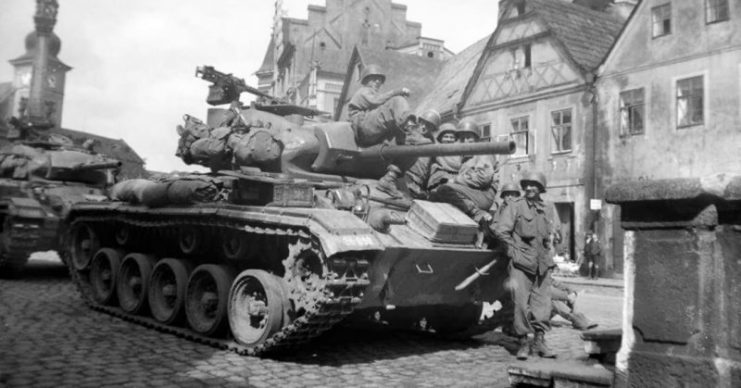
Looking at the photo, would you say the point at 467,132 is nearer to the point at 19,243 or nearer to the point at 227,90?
the point at 227,90

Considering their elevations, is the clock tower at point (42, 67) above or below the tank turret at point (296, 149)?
above

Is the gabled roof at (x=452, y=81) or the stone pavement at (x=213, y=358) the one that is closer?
the stone pavement at (x=213, y=358)

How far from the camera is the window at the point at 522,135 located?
77.3 ft

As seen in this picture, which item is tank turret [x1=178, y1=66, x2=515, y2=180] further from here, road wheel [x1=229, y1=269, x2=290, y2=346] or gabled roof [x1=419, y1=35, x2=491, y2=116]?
gabled roof [x1=419, y1=35, x2=491, y2=116]

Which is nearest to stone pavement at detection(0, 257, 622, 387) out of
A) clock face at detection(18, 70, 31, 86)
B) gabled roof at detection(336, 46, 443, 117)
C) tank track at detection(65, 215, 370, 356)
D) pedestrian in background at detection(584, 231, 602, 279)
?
tank track at detection(65, 215, 370, 356)

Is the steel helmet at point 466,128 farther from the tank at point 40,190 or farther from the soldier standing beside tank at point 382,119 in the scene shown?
the tank at point 40,190

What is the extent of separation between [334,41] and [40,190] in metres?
34.2

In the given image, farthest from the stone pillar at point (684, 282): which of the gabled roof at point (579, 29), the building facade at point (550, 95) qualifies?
the gabled roof at point (579, 29)

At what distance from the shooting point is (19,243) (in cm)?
1191

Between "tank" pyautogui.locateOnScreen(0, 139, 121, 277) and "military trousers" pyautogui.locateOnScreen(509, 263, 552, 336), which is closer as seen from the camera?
"military trousers" pyautogui.locateOnScreen(509, 263, 552, 336)

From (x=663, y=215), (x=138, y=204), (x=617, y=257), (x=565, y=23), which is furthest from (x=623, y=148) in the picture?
(x=663, y=215)

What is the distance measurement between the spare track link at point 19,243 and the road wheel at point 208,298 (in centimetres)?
571

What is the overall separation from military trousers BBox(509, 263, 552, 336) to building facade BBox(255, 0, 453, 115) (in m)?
33.7

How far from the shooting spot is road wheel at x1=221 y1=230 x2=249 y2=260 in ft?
24.1
